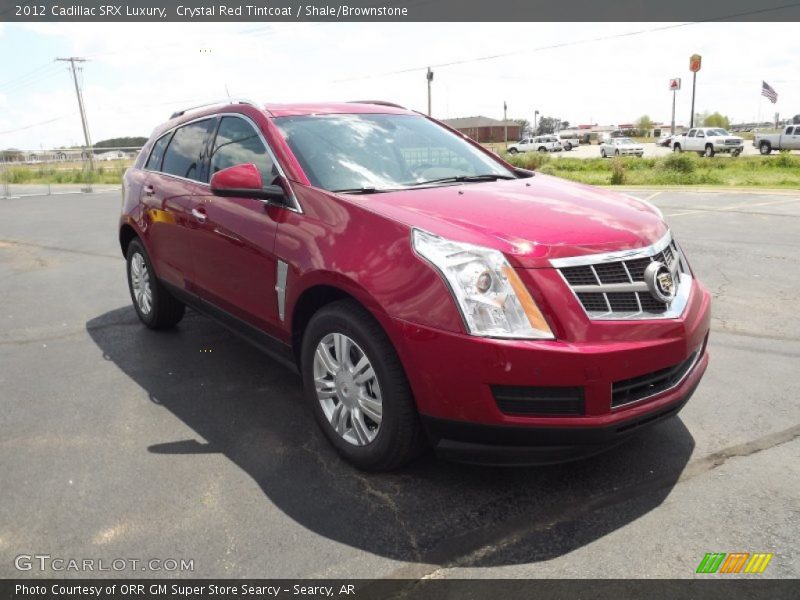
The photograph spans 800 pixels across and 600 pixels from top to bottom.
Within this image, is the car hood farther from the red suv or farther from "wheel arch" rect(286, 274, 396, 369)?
"wheel arch" rect(286, 274, 396, 369)

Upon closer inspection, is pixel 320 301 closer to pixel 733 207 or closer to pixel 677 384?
pixel 677 384

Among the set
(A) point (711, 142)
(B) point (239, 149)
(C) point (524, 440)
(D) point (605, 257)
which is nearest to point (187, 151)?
(B) point (239, 149)

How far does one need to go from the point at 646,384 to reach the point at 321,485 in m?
1.55

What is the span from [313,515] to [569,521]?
3.61 feet

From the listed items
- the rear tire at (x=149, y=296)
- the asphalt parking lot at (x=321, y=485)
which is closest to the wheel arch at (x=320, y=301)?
the asphalt parking lot at (x=321, y=485)

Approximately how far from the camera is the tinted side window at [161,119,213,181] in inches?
185

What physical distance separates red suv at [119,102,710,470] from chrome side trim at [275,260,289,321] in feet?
0.04

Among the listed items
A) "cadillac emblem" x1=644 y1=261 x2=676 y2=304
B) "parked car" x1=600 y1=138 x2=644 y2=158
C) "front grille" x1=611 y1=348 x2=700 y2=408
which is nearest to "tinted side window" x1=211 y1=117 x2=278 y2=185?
"cadillac emblem" x1=644 y1=261 x2=676 y2=304

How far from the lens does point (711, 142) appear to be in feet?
140

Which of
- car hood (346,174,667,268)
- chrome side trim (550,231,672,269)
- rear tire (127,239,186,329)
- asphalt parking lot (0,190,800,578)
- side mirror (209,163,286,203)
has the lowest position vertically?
asphalt parking lot (0,190,800,578)

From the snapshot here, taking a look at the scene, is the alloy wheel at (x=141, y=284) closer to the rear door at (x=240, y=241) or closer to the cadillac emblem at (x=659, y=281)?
the rear door at (x=240, y=241)

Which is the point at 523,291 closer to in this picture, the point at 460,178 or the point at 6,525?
the point at 460,178

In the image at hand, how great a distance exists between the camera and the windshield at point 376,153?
3.64m

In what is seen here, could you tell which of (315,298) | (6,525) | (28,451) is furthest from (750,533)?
(28,451)
